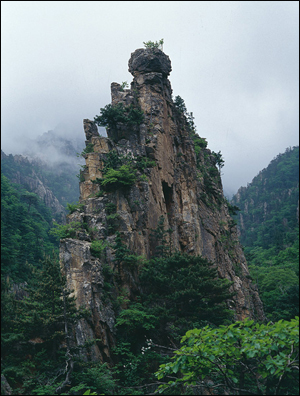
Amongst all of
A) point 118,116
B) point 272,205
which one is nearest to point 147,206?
point 118,116

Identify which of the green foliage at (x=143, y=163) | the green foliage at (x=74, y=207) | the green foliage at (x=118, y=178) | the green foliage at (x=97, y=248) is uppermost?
the green foliage at (x=143, y=163)

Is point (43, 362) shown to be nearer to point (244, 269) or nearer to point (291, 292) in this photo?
point (291, 292)

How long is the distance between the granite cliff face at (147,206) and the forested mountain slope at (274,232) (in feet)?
29.2

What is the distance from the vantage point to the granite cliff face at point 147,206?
20672 millimetres

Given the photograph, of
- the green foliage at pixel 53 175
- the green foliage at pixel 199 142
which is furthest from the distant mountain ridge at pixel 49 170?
the green foliage at pixel 199 142

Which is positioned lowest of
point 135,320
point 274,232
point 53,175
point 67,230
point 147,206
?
point 135,320

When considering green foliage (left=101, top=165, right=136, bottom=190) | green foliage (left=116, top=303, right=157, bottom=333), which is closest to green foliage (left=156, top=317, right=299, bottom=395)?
green foliage (left=116, top=303, right=157, bottom=333)

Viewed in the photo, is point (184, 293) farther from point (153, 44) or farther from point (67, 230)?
point (153, 44)

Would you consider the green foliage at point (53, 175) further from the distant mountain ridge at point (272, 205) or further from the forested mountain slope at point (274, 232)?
the distant mountain ridge at point (272, 205)

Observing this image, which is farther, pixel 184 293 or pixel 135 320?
pixel 135 320

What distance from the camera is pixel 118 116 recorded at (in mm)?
32562

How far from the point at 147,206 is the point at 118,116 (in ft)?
32.8

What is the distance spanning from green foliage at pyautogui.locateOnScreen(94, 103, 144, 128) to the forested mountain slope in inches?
974

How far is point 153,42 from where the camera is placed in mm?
40031
